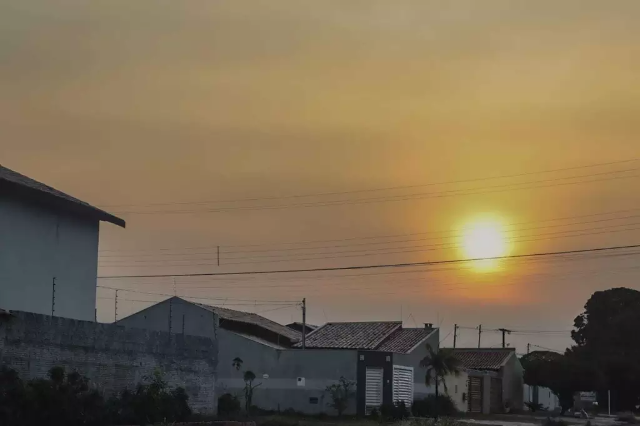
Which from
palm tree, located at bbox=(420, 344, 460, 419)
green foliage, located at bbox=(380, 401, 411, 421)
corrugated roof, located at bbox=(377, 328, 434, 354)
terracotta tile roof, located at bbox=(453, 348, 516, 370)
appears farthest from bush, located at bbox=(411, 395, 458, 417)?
terracotta tile roof, located at bbox=(453, 348, 516, 370)

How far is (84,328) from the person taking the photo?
1145 inches

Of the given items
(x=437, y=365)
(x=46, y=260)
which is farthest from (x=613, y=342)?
(x=46, y=260)

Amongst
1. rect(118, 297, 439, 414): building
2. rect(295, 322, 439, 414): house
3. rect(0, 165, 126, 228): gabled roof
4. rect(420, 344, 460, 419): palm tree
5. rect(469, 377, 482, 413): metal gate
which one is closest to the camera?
rect(0, 165, 126, 228): gabled roof

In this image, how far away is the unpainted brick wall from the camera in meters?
26.5

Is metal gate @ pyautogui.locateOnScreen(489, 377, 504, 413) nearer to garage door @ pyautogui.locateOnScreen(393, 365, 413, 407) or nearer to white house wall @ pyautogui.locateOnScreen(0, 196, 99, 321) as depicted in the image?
garage door @ pyautogui.locateOnScreen(393, 365, 413, 407)

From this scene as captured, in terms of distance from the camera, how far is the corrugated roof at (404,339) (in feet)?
175

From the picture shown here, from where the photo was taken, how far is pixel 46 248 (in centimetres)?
3475

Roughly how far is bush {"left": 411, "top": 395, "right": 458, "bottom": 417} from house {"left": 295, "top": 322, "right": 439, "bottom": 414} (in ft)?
1.82

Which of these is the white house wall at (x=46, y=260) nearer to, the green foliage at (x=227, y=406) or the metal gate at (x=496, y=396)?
the green foliage at (x=227, y=406)

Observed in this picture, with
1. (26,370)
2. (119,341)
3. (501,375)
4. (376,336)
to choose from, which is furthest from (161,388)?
(501,375)

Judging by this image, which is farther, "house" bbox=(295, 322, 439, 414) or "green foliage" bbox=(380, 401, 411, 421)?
"house" bbox=(295, 322, 439, 414)

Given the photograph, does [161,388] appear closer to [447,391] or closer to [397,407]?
[397,407]

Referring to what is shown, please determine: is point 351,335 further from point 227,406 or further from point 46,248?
point 46,248

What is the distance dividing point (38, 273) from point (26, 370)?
332 inches
